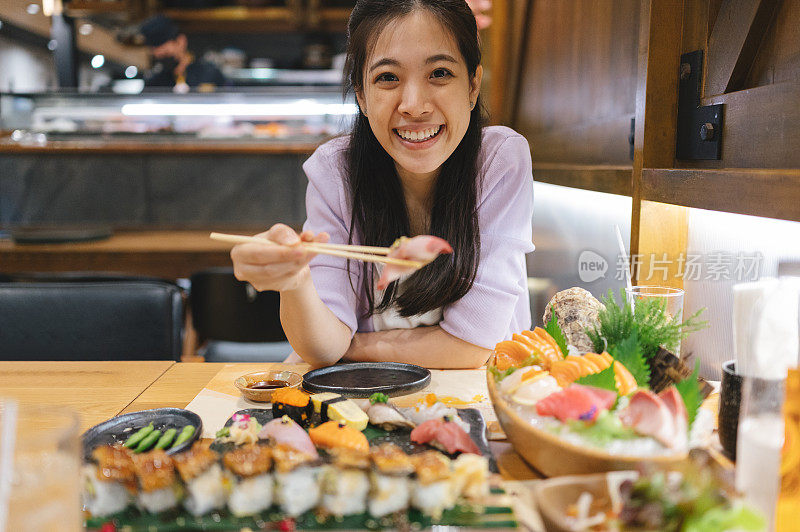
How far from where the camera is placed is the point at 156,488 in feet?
2.82

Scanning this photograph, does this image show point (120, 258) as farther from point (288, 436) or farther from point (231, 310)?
point (288, 436)

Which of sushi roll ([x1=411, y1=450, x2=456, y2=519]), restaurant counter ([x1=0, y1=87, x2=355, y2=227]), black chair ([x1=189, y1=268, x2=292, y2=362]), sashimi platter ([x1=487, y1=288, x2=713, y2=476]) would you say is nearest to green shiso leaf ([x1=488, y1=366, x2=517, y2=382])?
sashimi platter ([x1=487, y1=288, x2=713, y2=476])

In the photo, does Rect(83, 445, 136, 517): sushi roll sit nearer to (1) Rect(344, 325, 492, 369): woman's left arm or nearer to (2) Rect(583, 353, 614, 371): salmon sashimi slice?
(2) Rect(583, 353, 614, 371): salmon sashimi slice

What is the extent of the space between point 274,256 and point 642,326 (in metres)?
0.74

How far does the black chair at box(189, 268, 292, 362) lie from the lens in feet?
8.87

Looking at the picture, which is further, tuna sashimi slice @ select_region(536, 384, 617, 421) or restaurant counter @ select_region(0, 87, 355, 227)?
restaurant counter @ select_region(0, 87, 355, 227)

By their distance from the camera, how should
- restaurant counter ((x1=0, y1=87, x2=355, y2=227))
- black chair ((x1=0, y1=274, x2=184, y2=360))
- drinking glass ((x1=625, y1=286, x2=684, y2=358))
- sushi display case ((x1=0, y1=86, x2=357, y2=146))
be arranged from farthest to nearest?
sushi display case ((x1=0, y1=86, x2=357, y2=146)), restaurant counter ((x1=0, y1=87, x2=355, y2=227)), black chair ((x1=0, y1=274, x2=184, y2=360)), drinking glass ((x1=625, y1=286, x2=684, y2=358))

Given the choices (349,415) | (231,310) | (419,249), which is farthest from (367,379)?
(231,310)

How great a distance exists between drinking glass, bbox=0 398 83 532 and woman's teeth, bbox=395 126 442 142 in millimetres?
1153

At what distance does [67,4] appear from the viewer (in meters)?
5.25

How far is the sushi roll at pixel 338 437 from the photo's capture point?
106 centimetres

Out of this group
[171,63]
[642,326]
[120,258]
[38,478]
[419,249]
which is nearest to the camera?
[38,478]

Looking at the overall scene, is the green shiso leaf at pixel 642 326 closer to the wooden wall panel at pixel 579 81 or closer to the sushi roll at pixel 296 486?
the sushi roll at pixel 296 486

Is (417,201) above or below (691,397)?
above
